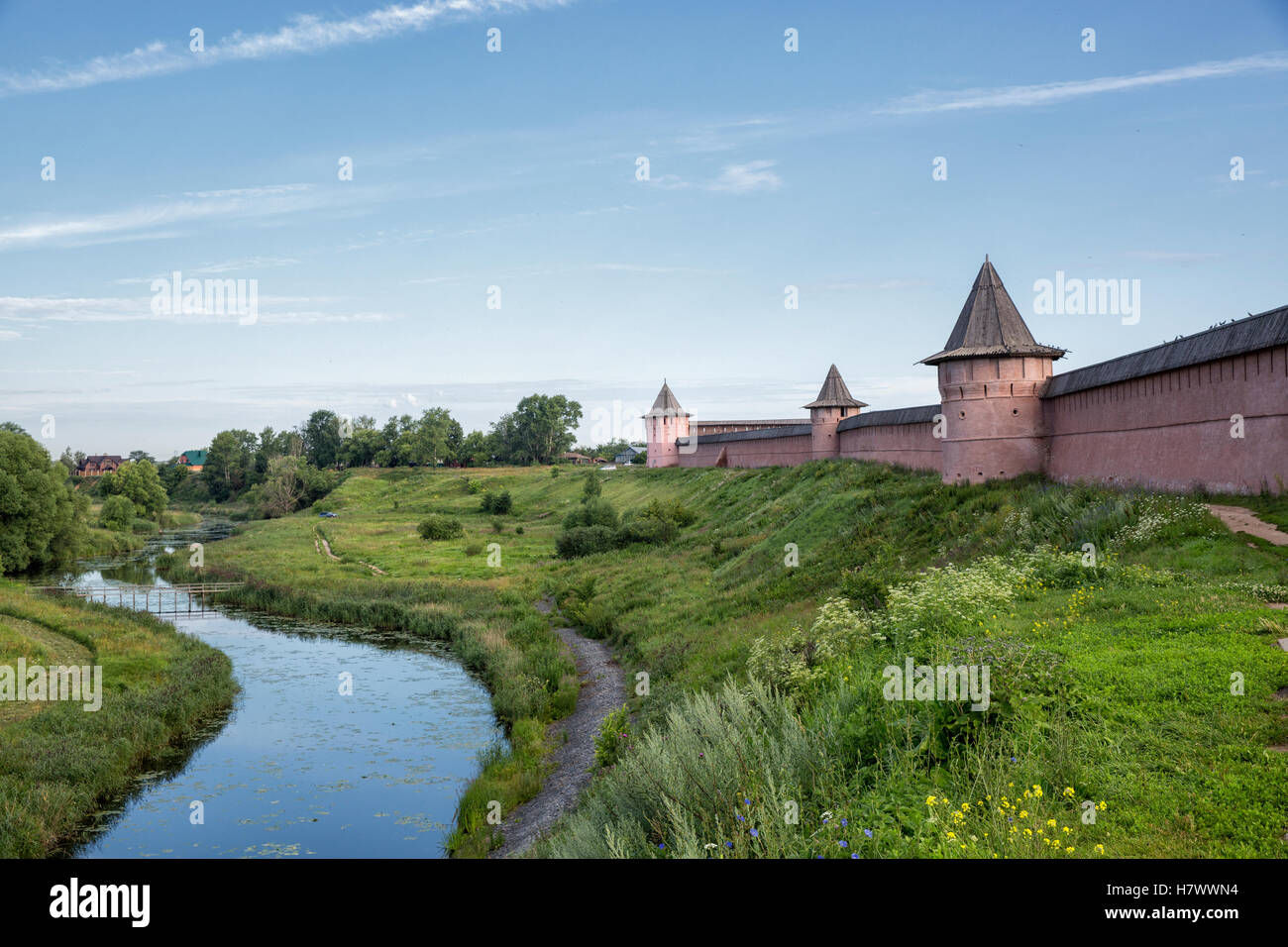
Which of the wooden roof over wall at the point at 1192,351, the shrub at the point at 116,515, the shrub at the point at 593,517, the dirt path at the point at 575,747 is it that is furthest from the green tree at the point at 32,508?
the wooden roof over wall at the point at 1192,351

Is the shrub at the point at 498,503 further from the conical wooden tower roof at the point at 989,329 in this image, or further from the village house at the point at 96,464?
the village house at the point at 96,464

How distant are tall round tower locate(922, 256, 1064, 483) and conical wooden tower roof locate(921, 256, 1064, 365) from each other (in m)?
0.02

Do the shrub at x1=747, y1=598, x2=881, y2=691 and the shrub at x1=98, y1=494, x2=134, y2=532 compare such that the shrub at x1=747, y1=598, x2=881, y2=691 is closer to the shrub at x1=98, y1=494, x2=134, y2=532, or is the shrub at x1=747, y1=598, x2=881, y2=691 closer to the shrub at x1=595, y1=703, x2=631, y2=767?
the shrub at x1=595, y1=703, x2=631, y2=767

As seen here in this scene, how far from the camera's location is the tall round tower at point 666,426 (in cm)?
6862

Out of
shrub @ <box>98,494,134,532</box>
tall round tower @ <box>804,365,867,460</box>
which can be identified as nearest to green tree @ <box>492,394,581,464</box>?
shrub @ <box>98,494,134,532</box>

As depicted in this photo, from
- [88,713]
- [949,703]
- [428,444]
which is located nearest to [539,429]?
[428,444]

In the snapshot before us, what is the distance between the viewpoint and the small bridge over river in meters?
34.9

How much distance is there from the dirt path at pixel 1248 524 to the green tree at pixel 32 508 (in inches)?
1981

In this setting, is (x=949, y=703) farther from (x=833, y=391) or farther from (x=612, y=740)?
(x=833, y=391)

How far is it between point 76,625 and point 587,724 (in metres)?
20.1
